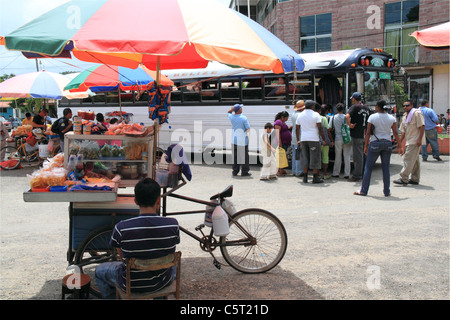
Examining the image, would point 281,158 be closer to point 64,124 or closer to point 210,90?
point 210,90

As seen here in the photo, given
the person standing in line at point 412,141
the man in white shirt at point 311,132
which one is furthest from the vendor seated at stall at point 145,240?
the person standing in line at point 412,141

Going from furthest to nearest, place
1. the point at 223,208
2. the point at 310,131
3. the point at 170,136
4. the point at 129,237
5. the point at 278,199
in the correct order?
the point at 170,136 < the point at 310,131 < the point at 278,199 < the point at 223,208 < the point at 129,237

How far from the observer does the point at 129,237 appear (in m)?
3.38

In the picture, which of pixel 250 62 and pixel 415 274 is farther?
pixel 415 274

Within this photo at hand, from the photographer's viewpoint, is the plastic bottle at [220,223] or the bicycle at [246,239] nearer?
the plastic bottle at [220,223]

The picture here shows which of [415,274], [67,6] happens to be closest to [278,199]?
[415,274]

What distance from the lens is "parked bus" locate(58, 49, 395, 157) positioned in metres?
12.0

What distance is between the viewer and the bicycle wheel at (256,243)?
481cm

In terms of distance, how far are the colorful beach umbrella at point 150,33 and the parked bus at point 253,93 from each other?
5.72 meters

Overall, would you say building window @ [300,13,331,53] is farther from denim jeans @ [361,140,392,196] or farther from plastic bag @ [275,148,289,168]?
denim jeans @ [361,140,392,196]

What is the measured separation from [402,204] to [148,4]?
6.23 meters

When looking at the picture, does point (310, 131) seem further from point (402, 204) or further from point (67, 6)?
point (67, 6)

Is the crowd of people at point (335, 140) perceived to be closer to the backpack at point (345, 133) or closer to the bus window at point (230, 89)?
the backpack at point (345, 133)

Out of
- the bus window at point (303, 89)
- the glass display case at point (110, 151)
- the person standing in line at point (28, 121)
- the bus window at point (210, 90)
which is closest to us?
the glass display case at point (110, 151)
